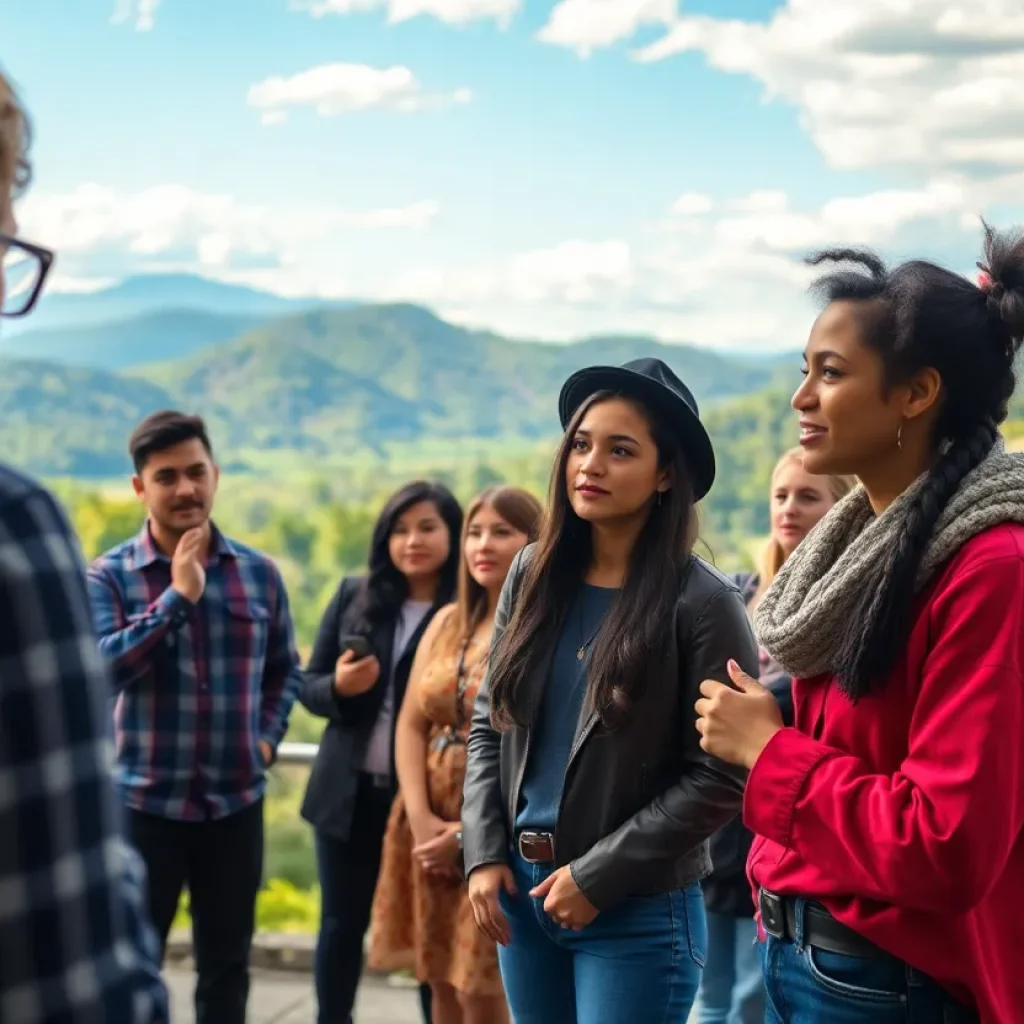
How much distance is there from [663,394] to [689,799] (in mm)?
705

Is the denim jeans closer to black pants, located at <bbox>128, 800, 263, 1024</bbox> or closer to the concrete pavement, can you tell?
black pants, located at <bbox>128, 800, 263, 1024</bbox>

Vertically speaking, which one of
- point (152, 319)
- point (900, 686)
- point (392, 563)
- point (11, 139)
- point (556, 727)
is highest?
point (152, 319)

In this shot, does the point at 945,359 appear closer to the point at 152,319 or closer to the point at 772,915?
the point at 772,915

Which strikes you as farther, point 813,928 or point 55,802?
point 813,928

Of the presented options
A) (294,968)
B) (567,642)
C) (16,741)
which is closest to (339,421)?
(294,968)

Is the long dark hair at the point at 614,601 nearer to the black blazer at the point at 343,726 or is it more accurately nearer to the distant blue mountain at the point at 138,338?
the black blazer at the point at 343,726

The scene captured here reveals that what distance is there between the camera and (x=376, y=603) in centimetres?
359

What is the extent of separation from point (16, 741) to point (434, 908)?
8.01 feet

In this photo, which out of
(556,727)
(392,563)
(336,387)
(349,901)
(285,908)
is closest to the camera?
(556,727)

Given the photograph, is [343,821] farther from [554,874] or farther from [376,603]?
[554,874]

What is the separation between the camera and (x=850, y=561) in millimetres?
1638

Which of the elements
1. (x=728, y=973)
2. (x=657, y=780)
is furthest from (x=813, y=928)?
(x=728, y=973)

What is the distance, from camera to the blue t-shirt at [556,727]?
7.35 ft

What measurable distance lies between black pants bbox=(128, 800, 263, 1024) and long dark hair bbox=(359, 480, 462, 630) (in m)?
0.61
